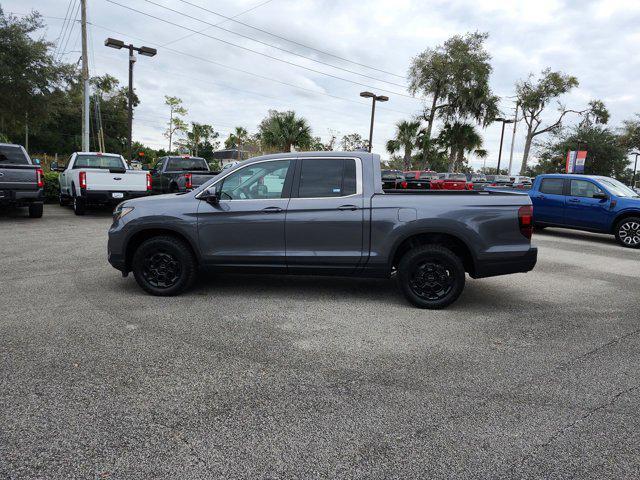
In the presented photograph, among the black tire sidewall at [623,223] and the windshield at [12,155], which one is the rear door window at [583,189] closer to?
the black tire sidewall at [623,223]

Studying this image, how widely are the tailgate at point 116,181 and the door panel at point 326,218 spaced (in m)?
8.96

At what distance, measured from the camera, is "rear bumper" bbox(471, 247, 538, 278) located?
538cm

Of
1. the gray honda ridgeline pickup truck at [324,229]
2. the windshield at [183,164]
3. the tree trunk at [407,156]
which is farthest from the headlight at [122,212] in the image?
the tree trunk at [407,156]

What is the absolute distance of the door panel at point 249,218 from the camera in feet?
18.5

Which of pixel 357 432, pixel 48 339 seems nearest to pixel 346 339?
pixel 357 432

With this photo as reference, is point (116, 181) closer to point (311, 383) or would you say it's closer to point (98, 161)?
point (98, 161)

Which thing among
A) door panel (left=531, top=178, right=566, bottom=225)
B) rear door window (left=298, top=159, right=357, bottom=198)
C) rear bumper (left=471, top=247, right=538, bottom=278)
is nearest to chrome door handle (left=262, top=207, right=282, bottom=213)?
rear door window (left=298, top=159, right=357, bottom=198)

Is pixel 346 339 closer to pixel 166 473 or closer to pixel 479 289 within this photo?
pixel 166 473

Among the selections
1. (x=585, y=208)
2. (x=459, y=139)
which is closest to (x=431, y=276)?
(x=585, y=208)

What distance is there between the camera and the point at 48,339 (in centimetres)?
427

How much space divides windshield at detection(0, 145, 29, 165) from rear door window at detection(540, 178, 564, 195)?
1387 centimetres

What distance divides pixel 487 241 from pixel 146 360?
3780mm

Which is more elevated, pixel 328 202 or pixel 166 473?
pixel 328 202

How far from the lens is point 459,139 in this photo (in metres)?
43.6
